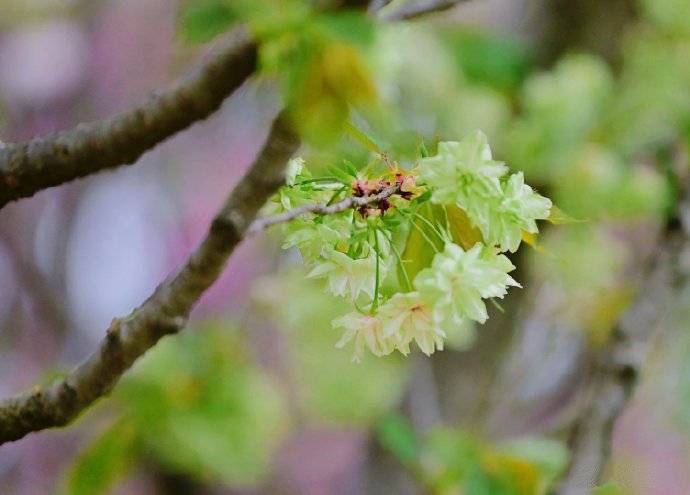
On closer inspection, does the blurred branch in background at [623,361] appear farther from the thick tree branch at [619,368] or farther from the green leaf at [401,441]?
the green leaf at [401,441]

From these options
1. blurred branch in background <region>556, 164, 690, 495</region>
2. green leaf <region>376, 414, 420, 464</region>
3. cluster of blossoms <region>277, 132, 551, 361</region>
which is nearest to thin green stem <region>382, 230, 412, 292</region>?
cluster of blossoms <region>277, 132, 551, 361</region>

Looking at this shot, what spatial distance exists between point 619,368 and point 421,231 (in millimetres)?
550

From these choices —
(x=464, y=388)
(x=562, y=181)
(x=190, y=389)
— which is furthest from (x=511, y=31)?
(x=190, y=389)

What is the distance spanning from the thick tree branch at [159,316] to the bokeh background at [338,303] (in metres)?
0.06

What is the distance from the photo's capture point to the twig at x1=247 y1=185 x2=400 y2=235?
14.4 inches

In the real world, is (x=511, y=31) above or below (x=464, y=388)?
above

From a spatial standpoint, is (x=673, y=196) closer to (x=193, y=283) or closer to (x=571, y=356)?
(x=571, y=356)

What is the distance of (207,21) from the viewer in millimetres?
466

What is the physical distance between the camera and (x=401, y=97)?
4.29ft

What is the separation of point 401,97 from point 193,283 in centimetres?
99

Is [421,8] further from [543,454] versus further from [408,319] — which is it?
[543,454]

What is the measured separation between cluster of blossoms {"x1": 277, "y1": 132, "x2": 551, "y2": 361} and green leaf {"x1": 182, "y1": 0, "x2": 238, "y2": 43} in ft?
0.31

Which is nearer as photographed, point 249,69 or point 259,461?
point 249,69

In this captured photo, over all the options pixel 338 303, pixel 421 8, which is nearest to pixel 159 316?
pixel 421 8
